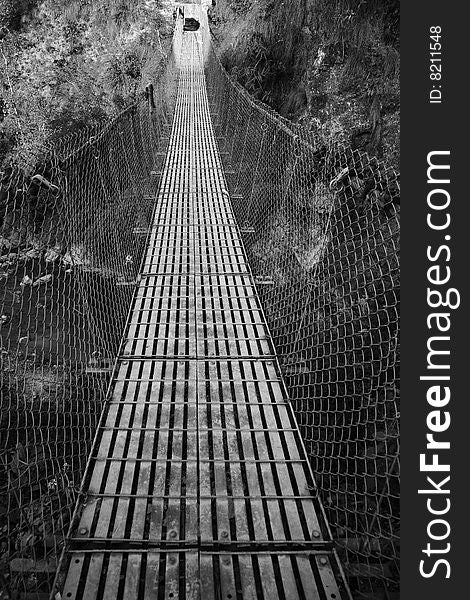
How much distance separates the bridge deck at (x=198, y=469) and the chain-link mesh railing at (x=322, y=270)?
17 centimetres

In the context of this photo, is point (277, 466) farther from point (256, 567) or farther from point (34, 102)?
point (34, 102)

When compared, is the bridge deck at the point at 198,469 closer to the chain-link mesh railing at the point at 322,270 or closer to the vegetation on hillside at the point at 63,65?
the chain-link mesh railing at the point at 322,270

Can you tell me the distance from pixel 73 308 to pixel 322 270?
4.90 ft

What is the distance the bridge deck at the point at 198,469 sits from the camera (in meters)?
1.53

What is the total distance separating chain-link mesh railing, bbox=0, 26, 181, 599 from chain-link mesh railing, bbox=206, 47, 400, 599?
929 millimetres

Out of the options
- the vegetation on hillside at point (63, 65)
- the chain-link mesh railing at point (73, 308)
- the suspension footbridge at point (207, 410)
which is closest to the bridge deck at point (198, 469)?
the suspension footbridge at point (207, 410)

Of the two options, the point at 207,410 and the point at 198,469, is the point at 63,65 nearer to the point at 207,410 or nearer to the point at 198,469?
the point at 207,410

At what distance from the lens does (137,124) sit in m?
4.66

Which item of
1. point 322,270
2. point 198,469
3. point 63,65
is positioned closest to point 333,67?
point 322,270

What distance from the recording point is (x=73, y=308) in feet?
9.44

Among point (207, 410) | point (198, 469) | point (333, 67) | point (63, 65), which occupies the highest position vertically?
point (63, 65)

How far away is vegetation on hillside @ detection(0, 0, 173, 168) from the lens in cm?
961

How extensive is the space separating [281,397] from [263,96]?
4.83 metres

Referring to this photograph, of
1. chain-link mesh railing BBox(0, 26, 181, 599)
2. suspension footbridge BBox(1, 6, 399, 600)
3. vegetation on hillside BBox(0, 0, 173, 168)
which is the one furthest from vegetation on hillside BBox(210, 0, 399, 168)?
vegetation on hillside BBox(0, 0, 173, 168)
